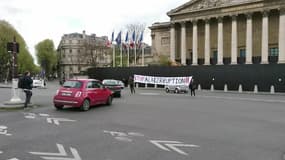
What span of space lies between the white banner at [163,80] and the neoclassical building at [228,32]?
19425 millimetres

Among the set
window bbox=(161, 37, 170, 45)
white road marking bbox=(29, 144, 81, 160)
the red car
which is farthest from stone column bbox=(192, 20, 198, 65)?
white road marking bbox=(29, 144, 81, 160)

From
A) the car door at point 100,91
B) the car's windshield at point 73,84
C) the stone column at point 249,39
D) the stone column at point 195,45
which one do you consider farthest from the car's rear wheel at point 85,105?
the stone column at point 195,45

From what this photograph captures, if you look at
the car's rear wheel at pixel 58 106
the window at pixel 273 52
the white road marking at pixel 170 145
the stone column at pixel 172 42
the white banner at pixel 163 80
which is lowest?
the white road marking at pixel 170 145

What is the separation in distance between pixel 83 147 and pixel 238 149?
13.0 feet

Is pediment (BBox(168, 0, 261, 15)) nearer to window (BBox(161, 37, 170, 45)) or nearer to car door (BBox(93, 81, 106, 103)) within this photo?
window (BBox(161, 37, 170, 45))

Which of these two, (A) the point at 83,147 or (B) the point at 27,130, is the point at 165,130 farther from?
(B) the point at 27,130

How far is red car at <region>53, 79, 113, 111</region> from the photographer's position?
49.9 feet

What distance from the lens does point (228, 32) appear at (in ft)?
199

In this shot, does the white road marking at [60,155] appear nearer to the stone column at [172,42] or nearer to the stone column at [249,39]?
the stone column at [249,39]

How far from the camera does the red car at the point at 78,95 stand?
49.9ft

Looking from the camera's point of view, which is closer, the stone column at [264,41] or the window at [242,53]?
the stone column at [264,41]

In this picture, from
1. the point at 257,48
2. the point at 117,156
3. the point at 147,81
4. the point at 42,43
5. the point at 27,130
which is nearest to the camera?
the point at 117,156

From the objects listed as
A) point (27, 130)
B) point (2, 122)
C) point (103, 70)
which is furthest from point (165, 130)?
point (103, 70)

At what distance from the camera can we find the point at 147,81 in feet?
148
